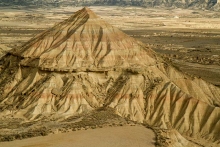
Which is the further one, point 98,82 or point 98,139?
point 98,82

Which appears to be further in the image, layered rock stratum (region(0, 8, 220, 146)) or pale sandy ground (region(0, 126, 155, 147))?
layered rock stratum (region(0, 8, 220, 146))

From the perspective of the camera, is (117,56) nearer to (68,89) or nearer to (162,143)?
(68,89)

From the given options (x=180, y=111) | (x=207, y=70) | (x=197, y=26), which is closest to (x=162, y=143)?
(x=180, y=111)

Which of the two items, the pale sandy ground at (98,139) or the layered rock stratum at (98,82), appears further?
the layered rock stratum at (98,82)

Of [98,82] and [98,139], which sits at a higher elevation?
[98,82]
